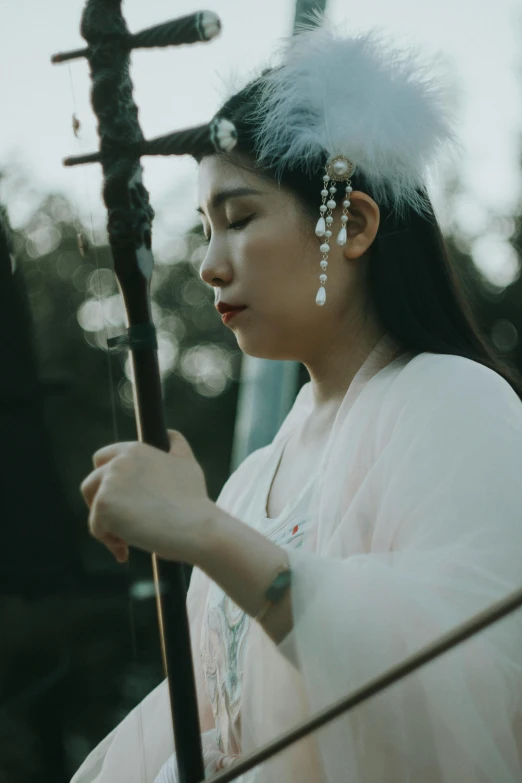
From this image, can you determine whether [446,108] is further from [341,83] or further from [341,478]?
[341,478]

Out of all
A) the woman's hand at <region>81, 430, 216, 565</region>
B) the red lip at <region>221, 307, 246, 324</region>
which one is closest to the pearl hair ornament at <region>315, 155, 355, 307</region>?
the red lip at <region>221, 307, 246, 324</region>

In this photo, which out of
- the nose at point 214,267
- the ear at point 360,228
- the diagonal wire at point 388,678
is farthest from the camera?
the ear at point 360,228

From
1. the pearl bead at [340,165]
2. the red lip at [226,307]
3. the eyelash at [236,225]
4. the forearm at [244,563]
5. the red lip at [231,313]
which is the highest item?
the pearl bead at [340,165]

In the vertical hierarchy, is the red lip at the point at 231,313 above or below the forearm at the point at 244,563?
above

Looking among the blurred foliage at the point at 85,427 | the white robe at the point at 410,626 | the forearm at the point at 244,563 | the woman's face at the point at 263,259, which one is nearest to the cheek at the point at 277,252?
the woman's face at the point at 263,259

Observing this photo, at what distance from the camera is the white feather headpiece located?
114 cm

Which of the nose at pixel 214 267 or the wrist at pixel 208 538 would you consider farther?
the nose at pixel 214 267

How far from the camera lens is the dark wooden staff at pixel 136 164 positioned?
2.91 feet

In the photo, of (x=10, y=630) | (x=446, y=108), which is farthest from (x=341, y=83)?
(x=10, y=630)

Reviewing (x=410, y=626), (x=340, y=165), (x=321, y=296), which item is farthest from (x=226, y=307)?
(x=410, y=626)

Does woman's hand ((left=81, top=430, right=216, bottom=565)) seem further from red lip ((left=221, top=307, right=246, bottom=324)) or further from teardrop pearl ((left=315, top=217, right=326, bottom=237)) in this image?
teardrop pearl ((left=315, top=217, right=326, bottom=237))

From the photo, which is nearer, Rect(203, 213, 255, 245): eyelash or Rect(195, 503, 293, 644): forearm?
Rect(195, 503, 293, 644): forearm

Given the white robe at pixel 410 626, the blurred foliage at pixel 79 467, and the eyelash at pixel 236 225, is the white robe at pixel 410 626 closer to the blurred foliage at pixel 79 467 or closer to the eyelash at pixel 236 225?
the blurred foliage at pixel 79 467

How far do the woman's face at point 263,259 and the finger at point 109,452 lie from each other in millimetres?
278
